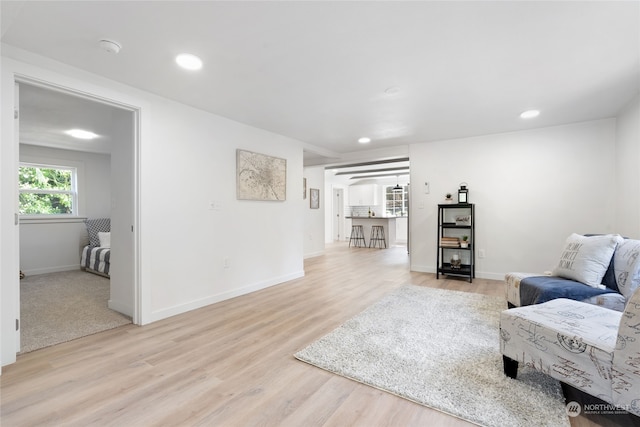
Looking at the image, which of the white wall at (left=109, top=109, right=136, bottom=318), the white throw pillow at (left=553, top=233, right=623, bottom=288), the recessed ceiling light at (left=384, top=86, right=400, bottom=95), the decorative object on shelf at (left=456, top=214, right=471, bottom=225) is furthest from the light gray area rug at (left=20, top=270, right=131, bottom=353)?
the decorative object on shelf at (left=456, top=214, right=471, bottom=225)

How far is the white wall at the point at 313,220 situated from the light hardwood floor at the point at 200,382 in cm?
415

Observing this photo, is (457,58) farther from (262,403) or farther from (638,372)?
(262,403)

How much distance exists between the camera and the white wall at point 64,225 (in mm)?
4988

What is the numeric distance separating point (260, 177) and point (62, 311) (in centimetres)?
268

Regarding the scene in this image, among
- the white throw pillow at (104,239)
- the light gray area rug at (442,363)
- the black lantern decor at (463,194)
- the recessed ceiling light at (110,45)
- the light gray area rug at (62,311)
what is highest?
the recessed ceiling light at (110,45)

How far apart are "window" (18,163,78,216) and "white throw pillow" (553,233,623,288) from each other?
7661 millimetres

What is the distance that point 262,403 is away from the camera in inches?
63.8

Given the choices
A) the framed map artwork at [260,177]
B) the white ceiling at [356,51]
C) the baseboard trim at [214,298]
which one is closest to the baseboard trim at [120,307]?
the baseboard trim at [214,298]

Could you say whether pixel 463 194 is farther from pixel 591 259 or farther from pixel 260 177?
pixel 260 177

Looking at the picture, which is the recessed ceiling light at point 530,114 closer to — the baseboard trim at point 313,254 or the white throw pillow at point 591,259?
the white throw pillow at point 591,259

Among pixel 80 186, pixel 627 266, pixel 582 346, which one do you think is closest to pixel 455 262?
pixel 627 266

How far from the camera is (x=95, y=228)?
17.9 ft

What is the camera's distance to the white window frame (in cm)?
502

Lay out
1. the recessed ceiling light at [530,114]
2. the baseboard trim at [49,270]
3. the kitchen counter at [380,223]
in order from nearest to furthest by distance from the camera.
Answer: the recessed ceiling light at [530,114] < the baseboard trim at [49,270] < the kitchen counter at [380,223]
